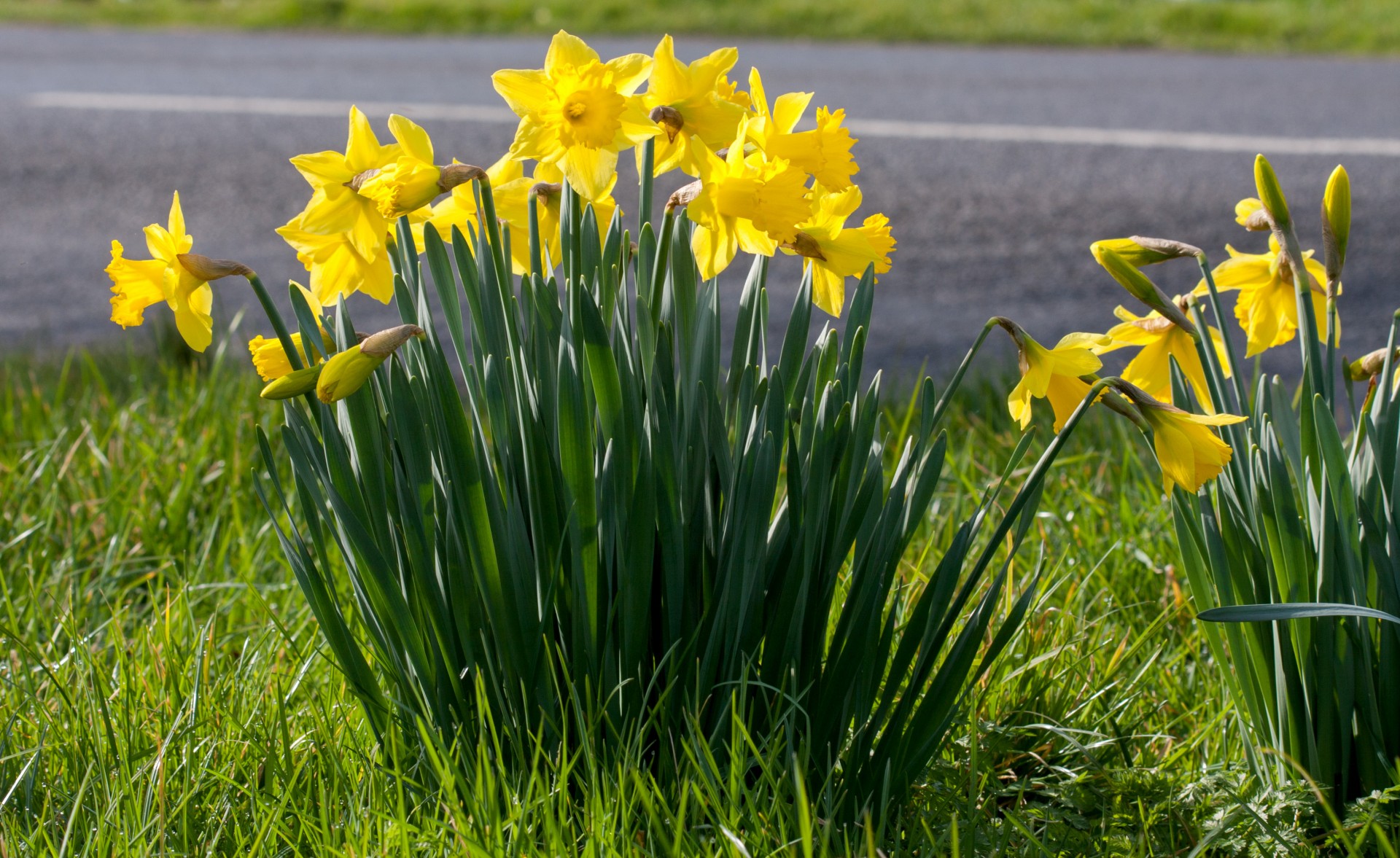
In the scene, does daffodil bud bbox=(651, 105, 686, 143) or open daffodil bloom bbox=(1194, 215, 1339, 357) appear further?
open daffodil bloom bbox=(1194, 215, 1339, 357)

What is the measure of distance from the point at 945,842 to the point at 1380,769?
18.2 inches

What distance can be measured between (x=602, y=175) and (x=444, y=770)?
0.59m

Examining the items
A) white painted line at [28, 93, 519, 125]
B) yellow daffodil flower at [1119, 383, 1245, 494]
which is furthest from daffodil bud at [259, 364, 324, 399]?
white painted line at [28, 93, 519, 125]

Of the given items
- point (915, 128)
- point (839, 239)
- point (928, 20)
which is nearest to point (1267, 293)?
point (839, 239)

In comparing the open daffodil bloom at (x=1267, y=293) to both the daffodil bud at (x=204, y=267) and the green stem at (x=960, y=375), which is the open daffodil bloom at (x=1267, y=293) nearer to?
the green stem at (x=960, y=375)

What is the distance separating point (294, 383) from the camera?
1.02 metres

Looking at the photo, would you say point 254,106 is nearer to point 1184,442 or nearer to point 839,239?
point 839,239

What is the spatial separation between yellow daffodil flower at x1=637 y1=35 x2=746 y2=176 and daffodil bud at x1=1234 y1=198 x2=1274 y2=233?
0.59 meters

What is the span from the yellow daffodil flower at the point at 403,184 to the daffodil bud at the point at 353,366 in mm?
125

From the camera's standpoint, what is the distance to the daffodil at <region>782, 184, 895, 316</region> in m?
1.11

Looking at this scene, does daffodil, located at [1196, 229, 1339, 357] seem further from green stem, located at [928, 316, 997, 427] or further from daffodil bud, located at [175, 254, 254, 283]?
daffodil bud, located at [175, 254, 254, 283]

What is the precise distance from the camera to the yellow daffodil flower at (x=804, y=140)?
1.05 m

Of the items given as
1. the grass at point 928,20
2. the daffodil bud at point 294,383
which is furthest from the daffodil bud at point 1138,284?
the grass at point 928,20

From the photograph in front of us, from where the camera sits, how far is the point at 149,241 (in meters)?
1.15
